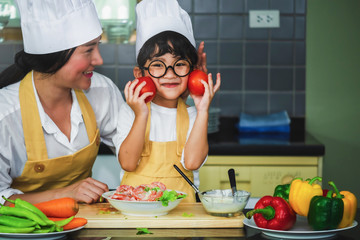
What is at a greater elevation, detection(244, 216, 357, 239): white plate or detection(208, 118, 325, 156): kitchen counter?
detection(244, 216, 357, 239): white plate

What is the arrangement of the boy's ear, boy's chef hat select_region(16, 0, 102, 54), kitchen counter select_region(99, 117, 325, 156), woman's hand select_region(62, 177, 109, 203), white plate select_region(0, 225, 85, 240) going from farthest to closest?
kitchen counter select_region(99, 117, 325, 156) → the boy's ear → boy's chef hat select_region(16, 0, 102, 54) → woman's hand select_region(62, 177, 109, 203) → white plate select_region(0, 225, 85, 240)

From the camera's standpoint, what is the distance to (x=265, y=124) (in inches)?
122

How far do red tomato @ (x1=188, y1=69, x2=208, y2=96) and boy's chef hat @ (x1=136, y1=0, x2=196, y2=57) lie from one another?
0.16 meters

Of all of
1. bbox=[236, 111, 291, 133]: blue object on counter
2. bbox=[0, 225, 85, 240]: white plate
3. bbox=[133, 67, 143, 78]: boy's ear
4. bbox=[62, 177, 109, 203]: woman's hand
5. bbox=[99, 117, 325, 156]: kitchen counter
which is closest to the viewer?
bbox=[0, 225, 85, 240]: white plate

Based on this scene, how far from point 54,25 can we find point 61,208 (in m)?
0.65

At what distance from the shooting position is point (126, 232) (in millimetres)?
1341

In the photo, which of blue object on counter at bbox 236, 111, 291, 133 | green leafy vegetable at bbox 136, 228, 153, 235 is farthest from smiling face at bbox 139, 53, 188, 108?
blue object on counter at bbox 236, 111, 291, 133

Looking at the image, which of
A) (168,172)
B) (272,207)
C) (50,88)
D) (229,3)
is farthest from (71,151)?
(229,3)

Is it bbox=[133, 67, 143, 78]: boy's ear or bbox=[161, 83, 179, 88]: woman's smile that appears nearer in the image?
bbox=[161, 83, 179, 88]: woman's smile

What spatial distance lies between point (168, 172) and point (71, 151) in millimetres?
360

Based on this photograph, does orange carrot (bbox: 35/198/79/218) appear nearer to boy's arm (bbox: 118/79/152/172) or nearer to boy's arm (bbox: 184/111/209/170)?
boy's arm (bbox: 118/79/152/172)

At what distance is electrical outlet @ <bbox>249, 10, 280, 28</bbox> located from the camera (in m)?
3.19

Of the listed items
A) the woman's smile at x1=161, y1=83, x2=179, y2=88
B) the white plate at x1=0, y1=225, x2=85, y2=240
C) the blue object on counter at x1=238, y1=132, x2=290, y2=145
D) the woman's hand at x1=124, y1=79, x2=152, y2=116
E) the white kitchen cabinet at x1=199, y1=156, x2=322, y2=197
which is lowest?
the white kitchen cabinet at x1=199, y1=156, x2=322, y2=197

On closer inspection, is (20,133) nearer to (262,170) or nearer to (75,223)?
(75,223)
